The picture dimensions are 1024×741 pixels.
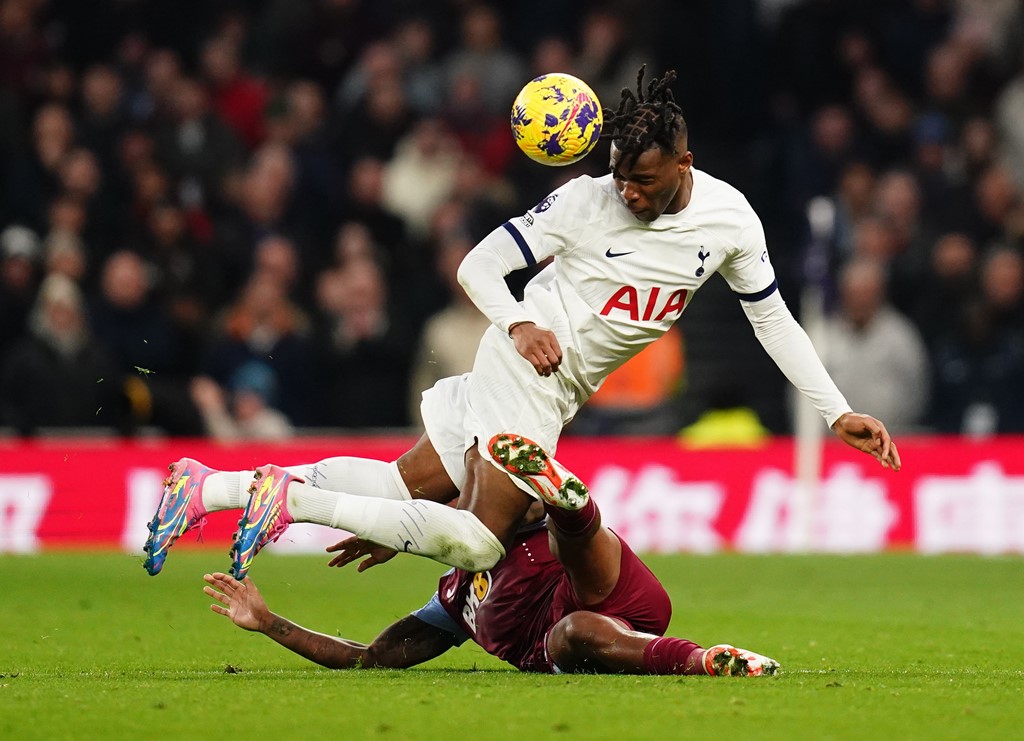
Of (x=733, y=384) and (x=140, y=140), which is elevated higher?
(x=140, y=140)

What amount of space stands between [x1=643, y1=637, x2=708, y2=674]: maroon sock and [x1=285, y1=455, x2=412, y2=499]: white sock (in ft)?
4.12

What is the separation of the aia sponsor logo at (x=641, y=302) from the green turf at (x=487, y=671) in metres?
1.45

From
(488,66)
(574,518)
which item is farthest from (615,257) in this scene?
(488,66)

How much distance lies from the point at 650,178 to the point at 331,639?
216 centimetres

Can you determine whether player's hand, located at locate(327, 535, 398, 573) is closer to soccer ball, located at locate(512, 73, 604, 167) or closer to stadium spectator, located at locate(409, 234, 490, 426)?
soccer ball, located at locate(512, 73, 604, 167)

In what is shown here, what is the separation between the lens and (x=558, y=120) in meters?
6.45

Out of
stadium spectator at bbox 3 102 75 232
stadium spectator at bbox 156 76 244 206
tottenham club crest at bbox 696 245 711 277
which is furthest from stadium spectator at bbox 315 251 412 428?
tottenham club crest at bbox 696 245 711 277

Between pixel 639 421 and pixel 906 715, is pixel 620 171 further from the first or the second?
pixel 639 421

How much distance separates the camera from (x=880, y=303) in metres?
14.5

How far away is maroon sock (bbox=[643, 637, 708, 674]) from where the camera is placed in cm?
611

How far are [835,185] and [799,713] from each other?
11.2 metres

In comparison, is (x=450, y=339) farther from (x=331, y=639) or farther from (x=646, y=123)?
(x=646, y=123)

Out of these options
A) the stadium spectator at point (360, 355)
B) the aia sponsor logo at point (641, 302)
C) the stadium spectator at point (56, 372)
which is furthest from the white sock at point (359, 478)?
the stadium spectator at point (360, 355)

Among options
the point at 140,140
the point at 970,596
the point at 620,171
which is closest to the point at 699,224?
the point at 620,171
